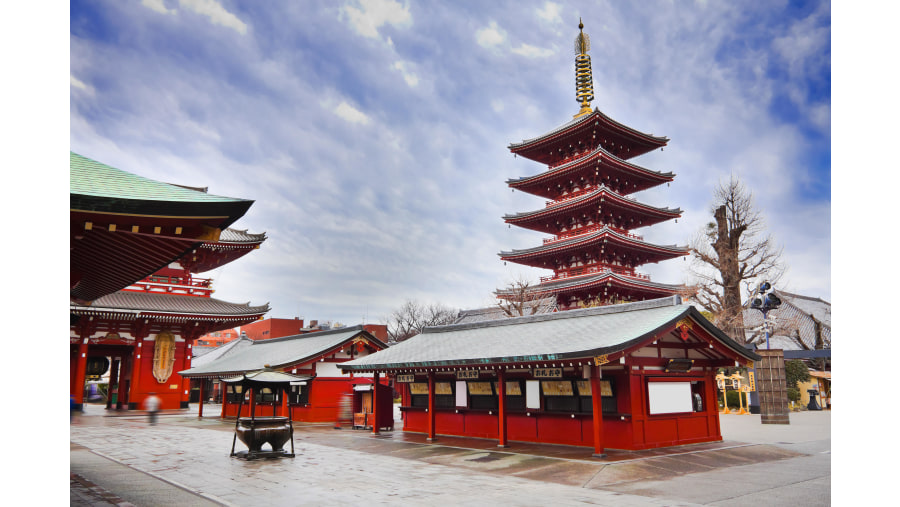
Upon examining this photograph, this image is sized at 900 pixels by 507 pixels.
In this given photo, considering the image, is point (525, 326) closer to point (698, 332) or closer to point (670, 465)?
point (698, 332)

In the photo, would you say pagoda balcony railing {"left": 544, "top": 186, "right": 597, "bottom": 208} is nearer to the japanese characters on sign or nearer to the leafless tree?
the leafless tree

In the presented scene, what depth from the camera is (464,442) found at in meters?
16.8

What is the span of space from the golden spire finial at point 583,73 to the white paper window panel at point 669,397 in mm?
27137

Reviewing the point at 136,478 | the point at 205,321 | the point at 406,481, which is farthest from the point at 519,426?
the point at 205,321

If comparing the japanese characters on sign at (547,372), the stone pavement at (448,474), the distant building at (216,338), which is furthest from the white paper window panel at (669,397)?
the distant building at (216,338)

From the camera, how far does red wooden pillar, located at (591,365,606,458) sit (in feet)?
42.2

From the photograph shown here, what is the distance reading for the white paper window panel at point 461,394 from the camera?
18156mm

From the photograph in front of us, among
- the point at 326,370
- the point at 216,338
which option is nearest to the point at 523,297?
the point at 326,370

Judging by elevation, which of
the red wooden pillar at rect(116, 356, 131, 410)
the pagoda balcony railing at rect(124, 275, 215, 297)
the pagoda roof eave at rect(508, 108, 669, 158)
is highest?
the pagoda roof eave at rect(508, 108, 669, 158)

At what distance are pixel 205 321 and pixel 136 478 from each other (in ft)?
77.2

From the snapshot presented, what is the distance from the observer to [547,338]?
15344 millimetres

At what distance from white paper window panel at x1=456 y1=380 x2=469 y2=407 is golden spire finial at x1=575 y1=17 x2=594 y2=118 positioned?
26.4 metres

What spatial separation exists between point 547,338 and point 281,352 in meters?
16.5

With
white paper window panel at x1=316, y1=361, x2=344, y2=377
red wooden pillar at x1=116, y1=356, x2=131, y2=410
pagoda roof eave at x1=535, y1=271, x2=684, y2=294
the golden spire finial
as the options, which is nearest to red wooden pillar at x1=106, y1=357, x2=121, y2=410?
red wooden pillar at x1=116, y1=356, x2=131, y2=410
